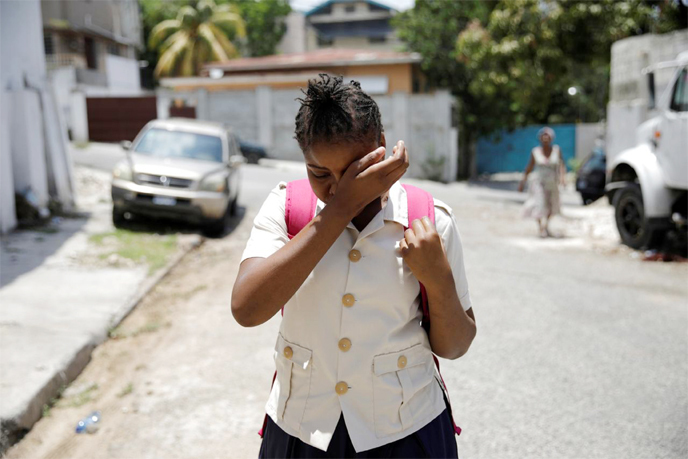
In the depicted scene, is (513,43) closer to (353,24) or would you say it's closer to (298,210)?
(298,210)

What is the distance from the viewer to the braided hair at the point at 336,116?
5.41 feet

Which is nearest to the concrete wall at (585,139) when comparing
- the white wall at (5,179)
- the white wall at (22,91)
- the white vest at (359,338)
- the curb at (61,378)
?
the white wall at (22,91)

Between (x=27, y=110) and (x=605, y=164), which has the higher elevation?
(x=27, y=110)

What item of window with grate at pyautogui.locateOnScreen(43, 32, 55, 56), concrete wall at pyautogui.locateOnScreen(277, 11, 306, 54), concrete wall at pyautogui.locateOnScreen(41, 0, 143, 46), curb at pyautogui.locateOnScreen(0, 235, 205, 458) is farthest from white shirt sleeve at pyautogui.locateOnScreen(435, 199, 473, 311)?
concrete wall at pyautogui.locateOnScreen(277, 11, 306, 54)

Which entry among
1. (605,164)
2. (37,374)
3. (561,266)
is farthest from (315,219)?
(605,164)

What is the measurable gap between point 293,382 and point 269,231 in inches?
16.4

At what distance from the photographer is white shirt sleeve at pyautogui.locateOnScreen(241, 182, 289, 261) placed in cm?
176

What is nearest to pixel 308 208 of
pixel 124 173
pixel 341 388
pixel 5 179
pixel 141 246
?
pixel 341 388

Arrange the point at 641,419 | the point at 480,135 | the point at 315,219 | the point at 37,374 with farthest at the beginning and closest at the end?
the point at 480,135, the point at 37,374, the point at 641,419, the point at 315,219

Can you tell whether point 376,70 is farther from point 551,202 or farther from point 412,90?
point 551,202

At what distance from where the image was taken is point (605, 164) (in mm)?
13984

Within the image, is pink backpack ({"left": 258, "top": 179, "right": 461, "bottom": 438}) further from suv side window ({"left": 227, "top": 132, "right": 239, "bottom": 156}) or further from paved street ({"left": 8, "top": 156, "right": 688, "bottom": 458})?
suv side window ({"left": 227, "top": 132, "right": 239, "bottom": 156})

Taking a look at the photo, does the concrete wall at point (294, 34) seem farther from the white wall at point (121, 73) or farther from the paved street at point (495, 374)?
the paved street at point (495, 374)

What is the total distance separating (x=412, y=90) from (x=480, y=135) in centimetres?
400
